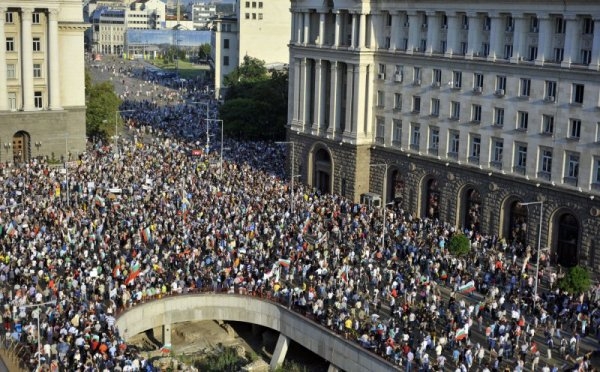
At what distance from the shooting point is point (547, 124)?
64250 mm

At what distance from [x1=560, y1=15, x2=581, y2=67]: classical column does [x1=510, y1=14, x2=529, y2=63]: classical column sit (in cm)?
411

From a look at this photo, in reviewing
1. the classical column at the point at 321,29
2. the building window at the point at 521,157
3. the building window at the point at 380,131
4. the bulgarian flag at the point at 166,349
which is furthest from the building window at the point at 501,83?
the bulgarian flag at the point at 166,349

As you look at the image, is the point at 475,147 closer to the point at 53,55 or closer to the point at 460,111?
the point at 460,111

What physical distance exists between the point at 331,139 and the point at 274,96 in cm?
3513

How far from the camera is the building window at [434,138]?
244 feet

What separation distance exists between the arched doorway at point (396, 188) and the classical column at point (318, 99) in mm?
9818

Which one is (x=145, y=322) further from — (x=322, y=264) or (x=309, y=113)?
(x=309, y=113)

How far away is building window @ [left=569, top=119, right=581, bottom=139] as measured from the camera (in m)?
61.8

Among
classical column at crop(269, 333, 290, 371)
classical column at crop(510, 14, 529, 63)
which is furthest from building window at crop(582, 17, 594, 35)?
classical column at crop(269, 333, 290, 371)

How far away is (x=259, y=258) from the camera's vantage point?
60531 mm

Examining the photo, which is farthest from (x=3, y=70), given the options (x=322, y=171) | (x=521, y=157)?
(x=521, y=157)

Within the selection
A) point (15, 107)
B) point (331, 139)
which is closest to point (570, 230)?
point (331, 139)

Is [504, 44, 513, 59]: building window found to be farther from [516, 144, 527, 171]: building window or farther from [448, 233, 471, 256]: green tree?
[448, 233, 471, 256]: green tree

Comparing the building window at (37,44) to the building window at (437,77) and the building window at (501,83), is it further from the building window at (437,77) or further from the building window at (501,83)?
the building window at (501,83)
